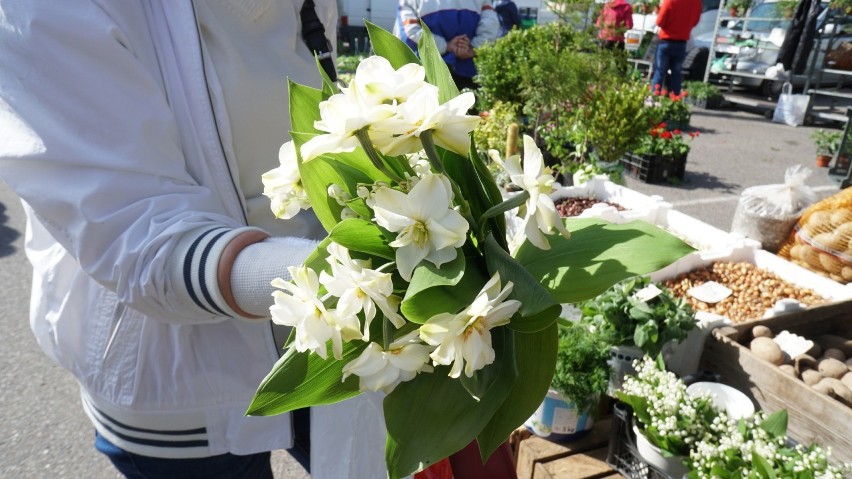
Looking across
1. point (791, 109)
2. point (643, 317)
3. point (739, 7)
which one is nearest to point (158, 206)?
point (643, 317)

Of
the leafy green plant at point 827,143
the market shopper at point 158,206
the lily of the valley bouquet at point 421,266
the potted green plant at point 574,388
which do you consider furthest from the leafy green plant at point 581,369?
the leafy green plant at point 827,143

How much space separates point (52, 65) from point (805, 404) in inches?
85.1

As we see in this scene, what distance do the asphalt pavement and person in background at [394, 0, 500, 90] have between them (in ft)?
6.76

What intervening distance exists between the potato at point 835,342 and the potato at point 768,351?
0.37 metres

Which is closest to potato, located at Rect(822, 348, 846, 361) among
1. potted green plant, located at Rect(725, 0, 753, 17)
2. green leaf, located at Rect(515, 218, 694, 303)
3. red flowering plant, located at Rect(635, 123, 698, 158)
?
green leaf, located at Rect(515, 218, 694, 303)

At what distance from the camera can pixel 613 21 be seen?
6.44m

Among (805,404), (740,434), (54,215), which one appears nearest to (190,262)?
(54,215)

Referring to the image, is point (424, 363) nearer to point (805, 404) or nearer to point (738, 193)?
point (805, 404)

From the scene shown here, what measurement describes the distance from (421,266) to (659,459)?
1.42 meters

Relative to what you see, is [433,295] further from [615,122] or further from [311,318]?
[615,122]

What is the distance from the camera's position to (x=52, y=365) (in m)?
3.19

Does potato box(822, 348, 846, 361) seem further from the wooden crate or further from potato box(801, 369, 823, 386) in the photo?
potato box(801, 369, 823, 386)

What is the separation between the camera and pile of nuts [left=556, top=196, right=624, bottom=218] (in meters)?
3.65

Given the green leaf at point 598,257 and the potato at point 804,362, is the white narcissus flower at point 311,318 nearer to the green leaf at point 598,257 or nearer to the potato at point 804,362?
the green leaf at point 598,257
